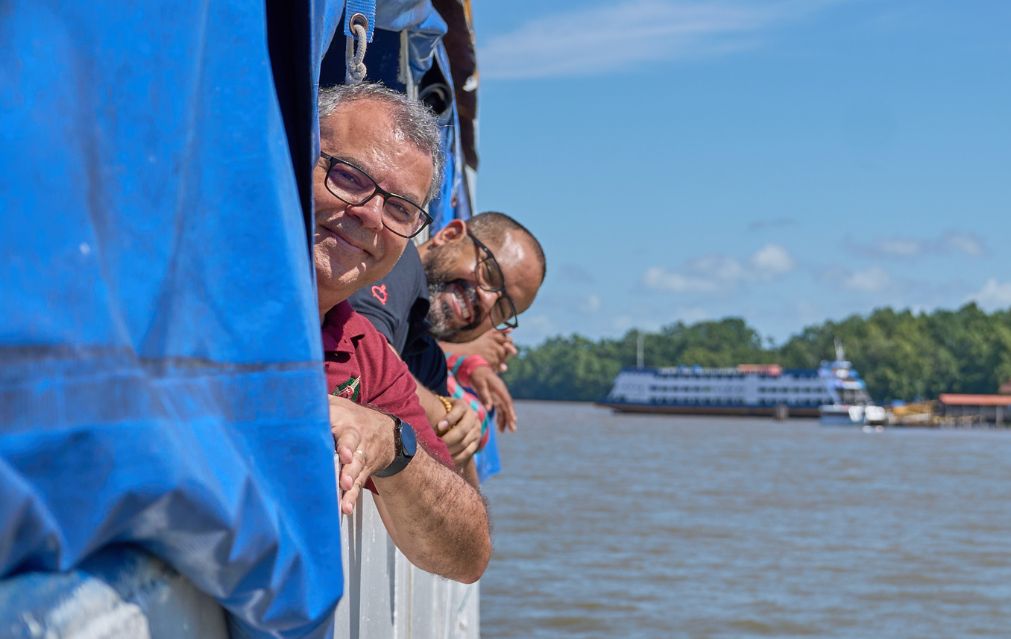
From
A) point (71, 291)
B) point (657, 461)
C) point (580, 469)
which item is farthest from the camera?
point (657, 461)

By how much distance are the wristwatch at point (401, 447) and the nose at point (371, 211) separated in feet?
0.80

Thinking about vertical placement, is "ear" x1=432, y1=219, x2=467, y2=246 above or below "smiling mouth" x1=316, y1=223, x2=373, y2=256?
above

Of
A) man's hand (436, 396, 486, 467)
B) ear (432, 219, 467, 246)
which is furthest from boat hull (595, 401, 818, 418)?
man's hand (436, 396, 486, 467)

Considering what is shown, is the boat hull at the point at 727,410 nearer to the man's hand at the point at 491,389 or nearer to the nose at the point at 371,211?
the man's hand at the point at 491,389

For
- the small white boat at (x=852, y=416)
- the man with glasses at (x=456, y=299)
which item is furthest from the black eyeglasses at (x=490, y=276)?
the small white boat at (x=852, y=416)

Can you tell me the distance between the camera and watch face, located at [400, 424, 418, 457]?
1.68m

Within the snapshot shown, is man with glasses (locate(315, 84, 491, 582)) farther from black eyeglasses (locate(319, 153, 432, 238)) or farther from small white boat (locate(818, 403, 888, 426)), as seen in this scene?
small white boat (locate(818, 403, 888, 426))

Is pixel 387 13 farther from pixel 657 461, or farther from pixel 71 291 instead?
pixel 657 461

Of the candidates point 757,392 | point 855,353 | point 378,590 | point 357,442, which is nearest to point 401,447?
point 357,442

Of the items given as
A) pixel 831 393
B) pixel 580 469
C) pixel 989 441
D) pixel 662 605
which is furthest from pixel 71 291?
pixel 831 393

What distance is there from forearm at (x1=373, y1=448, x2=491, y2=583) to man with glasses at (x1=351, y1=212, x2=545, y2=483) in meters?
0.47

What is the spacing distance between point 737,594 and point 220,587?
38.2 feet

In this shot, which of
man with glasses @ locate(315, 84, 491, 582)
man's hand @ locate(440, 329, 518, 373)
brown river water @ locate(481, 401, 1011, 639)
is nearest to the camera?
man with glasses @ locate(315, 84, 491, 582)

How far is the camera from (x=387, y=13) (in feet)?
9.21
